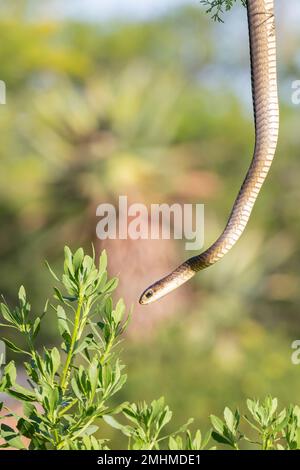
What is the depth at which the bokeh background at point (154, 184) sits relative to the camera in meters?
17.7

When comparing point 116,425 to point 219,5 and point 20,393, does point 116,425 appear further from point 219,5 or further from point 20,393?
point 219,5

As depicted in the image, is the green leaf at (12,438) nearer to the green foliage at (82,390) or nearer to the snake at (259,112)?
the green foliage at (82,390)

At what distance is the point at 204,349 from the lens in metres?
17.3

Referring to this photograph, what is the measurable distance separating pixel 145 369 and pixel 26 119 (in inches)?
436

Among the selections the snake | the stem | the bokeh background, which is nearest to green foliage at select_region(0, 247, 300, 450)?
the stem

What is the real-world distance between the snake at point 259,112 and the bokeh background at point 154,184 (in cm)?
1127

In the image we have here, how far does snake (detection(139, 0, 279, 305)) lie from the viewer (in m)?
2.54

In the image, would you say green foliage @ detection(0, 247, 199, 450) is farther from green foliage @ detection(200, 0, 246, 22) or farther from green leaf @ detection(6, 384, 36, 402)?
green foliage @ detection(200, 0, 246, 22)

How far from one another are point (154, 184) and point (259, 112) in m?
18.6

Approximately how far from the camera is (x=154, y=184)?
835 inches

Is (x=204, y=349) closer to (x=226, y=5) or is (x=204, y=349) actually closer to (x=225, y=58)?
(x=226, y=5)

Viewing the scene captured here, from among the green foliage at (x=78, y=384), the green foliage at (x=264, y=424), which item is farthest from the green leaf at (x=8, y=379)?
the green foliage at (x=264, y=424)

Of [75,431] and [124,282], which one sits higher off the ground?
[124,282]
